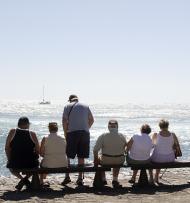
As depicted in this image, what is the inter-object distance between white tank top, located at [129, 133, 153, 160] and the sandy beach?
0.66 meters

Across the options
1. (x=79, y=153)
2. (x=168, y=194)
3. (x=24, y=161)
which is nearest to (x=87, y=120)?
(x=79, y=153)

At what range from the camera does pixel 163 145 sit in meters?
10.5

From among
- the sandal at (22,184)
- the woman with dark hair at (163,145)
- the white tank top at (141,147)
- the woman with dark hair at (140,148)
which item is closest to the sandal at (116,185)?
the woman with dark hair at (140,148)

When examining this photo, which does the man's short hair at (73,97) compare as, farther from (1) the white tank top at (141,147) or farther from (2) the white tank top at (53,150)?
(1) the white tank top at (141,147)

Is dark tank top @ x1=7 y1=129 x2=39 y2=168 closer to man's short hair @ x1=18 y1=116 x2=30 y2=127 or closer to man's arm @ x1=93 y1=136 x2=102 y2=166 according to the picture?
man's short hair @ x1=18 y1=116 x2=30 y2=127

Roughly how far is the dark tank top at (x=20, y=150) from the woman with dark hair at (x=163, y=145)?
2732mm

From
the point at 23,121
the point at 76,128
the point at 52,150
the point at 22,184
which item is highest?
the point at 23,121

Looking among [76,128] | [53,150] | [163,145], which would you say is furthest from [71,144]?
[163,145]

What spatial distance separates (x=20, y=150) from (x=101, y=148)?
1.72 metres

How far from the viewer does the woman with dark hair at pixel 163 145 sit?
1048cm

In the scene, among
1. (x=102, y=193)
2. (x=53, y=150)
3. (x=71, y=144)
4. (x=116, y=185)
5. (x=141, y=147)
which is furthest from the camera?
(x=71, y=144)

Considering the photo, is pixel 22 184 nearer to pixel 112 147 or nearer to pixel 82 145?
pixel 82 145

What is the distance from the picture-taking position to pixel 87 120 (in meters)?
10.4

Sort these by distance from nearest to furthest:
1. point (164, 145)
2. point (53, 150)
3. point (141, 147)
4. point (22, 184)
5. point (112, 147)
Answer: point (22, 184) → point (53, 150) → point (112, 147) → point (141, 147) → point (164, 145)
